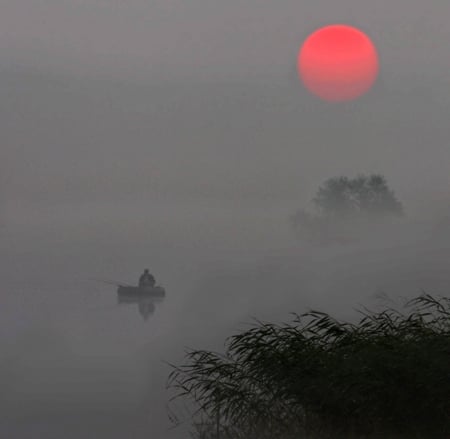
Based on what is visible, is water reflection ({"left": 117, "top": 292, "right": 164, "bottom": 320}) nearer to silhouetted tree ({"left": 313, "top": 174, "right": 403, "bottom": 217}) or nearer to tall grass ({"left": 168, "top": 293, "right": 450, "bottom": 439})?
silhouetted tree ({"left": 313, "top": 174, "right": 403, "bottom": 217})

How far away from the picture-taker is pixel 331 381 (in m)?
21.5

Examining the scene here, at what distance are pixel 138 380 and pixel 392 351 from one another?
16.7 m

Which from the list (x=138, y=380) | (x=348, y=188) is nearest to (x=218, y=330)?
(x=138, y=380)

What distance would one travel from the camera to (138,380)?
3694 cm

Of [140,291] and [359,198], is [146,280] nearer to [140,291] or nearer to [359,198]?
[140,291]

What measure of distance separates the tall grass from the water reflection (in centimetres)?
7581

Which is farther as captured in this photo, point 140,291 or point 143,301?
point 140,291

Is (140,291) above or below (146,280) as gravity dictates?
below

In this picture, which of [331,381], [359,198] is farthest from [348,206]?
[331,381]

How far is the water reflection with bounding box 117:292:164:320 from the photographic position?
103812 millimetres

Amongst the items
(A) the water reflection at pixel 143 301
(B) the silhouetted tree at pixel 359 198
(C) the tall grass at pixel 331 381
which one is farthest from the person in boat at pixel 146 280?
(C) the tall grass at pixel 331 381

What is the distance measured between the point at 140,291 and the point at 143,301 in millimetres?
4038

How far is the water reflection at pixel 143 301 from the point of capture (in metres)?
104

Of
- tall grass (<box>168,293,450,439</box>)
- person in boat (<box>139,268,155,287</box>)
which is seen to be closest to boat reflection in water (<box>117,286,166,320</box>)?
person in boat (<box>139,268,155,287</box>)
